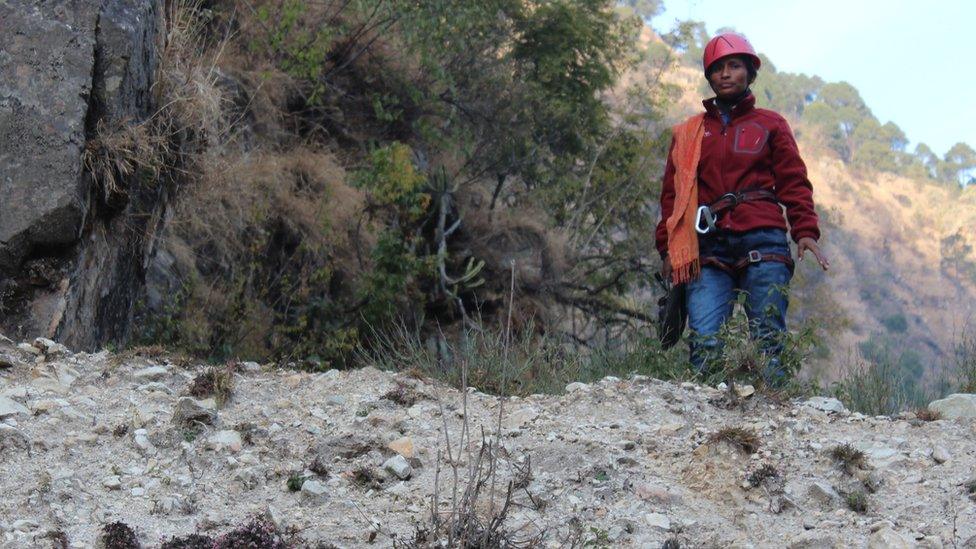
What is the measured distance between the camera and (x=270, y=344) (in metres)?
8.59

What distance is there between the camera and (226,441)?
3844 mm

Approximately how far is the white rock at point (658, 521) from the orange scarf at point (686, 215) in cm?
205

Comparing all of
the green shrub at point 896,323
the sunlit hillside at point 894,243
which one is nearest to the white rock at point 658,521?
the sunlit hillside at point 894,243

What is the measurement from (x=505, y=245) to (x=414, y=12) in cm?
227

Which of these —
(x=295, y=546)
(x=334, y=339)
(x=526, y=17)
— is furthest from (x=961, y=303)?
(x=295, y=546)

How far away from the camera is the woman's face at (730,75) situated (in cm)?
534

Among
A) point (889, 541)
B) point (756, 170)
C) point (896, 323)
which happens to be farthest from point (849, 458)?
point (896, 323)

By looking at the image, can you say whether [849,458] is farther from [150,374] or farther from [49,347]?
[49,347]

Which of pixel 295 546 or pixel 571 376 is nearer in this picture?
pixel 295 546

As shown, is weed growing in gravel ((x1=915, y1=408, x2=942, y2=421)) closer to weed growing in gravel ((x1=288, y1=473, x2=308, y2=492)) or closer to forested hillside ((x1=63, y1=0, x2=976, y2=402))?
forested hillside ((x1=63, y1=0, x2=976, y2=402))

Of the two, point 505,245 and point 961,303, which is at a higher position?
point 505,245

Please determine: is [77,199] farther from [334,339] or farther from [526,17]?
[526,17]

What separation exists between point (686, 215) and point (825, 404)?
3.99 ft

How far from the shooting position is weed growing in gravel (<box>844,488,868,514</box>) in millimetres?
3506
